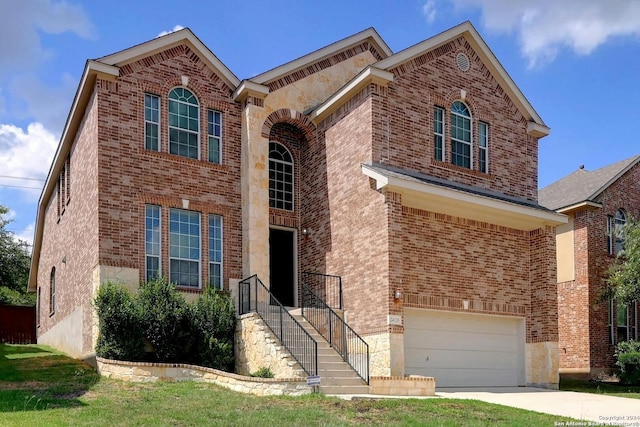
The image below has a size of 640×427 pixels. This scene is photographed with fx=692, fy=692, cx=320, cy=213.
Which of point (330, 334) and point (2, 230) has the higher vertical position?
point (2, 230)

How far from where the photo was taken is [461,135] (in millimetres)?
21203

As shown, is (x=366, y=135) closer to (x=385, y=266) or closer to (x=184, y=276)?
(x=385, y=266)

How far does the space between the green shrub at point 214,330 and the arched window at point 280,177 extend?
4314 mm

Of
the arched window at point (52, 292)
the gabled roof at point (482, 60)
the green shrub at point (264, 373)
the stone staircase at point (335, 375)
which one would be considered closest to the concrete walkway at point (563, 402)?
the stone staircase at point (335, 375)

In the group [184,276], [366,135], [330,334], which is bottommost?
[330,334]

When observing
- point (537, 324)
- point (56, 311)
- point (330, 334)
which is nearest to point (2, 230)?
point (56, 311)

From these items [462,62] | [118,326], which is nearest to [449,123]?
[462,62]

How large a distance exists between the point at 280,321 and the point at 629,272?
14227mm

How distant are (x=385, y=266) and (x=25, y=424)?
9.73 meters

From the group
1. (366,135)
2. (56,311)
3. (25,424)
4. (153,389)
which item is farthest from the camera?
(56,311)

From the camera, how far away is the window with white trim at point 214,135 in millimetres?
A: 20484

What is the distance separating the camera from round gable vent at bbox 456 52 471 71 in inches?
848

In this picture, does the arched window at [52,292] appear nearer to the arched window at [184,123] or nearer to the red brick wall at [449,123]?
the arched window at [184,123]

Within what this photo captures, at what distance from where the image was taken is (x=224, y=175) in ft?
67.2
